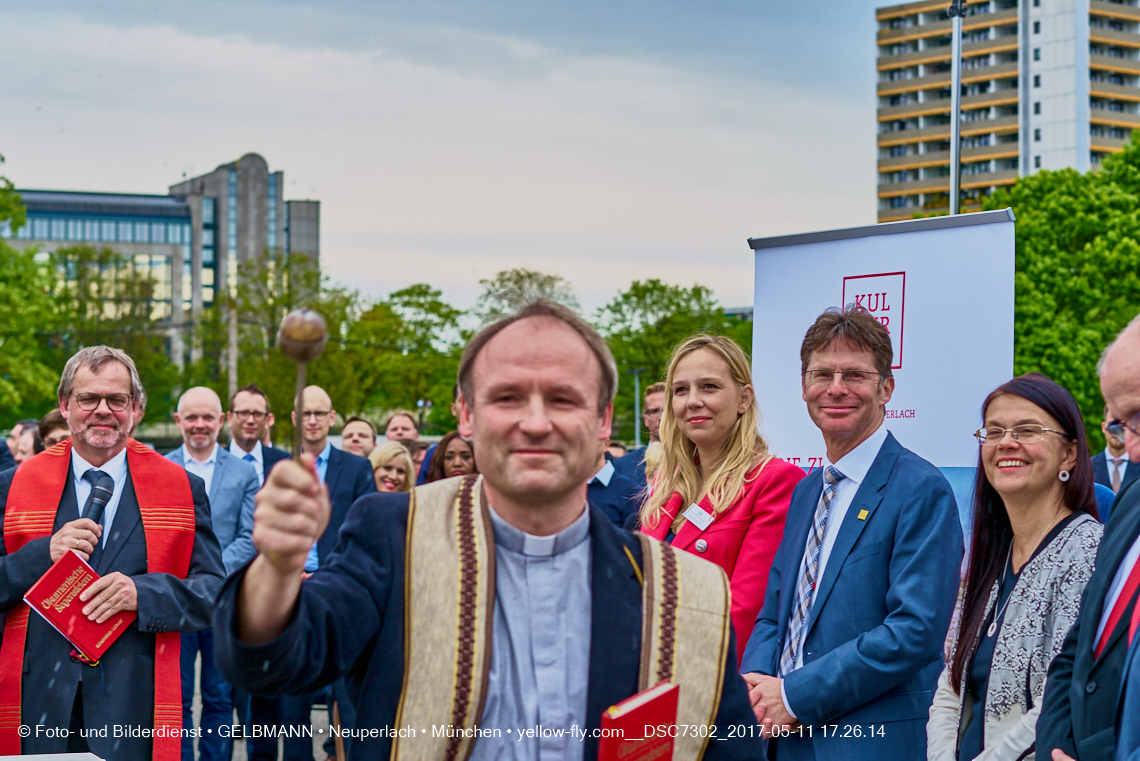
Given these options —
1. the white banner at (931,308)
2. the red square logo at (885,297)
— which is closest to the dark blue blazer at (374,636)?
the white banner at (931,308)

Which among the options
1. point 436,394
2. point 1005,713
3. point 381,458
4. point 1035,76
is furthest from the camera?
point 1035,76

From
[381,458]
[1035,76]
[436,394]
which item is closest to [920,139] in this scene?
[1035,76]

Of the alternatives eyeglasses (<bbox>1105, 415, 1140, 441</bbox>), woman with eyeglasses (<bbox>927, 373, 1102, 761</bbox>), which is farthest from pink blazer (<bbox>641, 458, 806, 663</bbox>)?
eyeglasses (<bbox>1105, 415, 1140, 441</bbox>)

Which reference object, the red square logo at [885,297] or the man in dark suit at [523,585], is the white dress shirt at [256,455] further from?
the man in dark suit at [523,585]

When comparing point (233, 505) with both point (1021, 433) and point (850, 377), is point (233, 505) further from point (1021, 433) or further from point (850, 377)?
point (1021, 433)

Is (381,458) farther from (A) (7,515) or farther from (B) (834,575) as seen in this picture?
(B) (834,575)

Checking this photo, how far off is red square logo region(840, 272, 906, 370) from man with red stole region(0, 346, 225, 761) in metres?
3.57

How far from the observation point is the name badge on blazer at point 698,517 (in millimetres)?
4223

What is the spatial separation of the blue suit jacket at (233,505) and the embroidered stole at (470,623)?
5.53 meters

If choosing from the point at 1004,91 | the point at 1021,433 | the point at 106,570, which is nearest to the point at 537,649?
the point at 1021,433

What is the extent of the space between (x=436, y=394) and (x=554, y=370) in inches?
1588

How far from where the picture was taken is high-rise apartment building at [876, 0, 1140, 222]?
86625 millimetres

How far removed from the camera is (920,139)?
102625mm

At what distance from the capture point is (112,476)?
4.71 m
